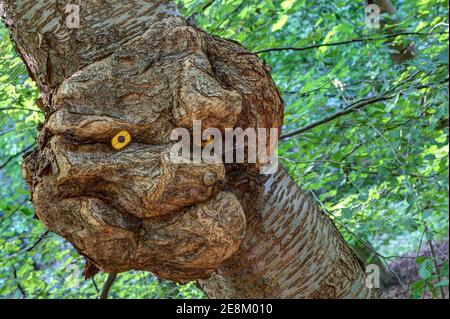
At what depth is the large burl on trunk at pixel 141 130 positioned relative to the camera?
110cm

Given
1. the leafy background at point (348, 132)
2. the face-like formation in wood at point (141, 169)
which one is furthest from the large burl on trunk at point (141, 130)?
the leafy background at point (348, 132)

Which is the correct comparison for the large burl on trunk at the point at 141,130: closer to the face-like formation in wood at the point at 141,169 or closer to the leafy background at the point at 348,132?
the face-like formation in wood at the point at 141,169

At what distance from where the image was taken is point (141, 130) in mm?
1125

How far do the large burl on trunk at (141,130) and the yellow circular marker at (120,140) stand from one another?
0.01 meters

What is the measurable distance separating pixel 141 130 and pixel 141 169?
0.28ft

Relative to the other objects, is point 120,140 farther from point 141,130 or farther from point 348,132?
point 348,132

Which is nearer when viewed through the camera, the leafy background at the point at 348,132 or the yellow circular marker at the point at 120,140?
the yellow circular marker at the point at 120,140

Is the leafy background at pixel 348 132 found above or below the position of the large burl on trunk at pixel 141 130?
below

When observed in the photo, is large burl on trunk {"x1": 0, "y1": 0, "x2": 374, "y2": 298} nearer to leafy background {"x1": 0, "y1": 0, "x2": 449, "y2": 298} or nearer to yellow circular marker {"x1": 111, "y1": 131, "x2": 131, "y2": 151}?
yellow circular marker {"x1": 111, "y1": 131, "x2": 131, "y2": 151}

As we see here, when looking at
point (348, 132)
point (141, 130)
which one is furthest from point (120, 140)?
point (348, 132)

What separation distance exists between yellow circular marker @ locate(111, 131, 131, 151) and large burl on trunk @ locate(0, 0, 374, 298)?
0.03 ft
